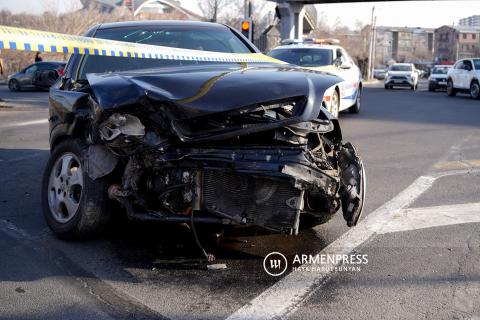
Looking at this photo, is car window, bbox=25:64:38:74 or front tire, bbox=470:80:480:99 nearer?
front tire, bbox=470:80:480:99

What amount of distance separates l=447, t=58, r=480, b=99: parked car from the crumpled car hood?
20.5 m

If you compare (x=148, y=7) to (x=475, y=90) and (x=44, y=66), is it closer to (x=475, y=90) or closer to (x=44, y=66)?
(x=44, y=66)

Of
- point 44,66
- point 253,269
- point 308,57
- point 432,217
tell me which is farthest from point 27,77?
point 253,269

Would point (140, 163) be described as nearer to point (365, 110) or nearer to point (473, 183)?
point (473, 183)

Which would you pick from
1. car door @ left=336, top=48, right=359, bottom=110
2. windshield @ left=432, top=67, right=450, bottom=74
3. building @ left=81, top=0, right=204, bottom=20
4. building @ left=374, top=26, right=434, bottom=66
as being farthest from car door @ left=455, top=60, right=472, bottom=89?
building @ left=374, top=26, right=434, bottom=66

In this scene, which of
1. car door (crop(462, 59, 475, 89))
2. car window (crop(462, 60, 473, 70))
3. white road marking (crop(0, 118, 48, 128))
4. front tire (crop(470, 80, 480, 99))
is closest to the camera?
white road marking (crop(0, 118, 48, 128))

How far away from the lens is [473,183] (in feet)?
21.6

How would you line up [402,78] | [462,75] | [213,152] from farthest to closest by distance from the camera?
[402,78], [462,75], [213,152]

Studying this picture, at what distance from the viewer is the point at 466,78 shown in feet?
75.8

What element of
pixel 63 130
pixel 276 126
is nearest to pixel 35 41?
Answer: pixel 63 130

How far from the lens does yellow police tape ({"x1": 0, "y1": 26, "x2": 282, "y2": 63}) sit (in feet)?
12.5

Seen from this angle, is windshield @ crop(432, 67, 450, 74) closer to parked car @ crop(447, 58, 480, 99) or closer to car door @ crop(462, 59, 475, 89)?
parked car @ crop(447, 58, 480, 99)

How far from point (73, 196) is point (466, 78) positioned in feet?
71.9

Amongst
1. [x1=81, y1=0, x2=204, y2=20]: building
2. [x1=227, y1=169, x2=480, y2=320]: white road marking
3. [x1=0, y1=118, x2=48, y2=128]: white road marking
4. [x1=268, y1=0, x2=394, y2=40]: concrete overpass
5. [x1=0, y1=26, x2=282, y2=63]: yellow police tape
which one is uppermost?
[x1=81, y1=0, x2=204, y2=20]: building
